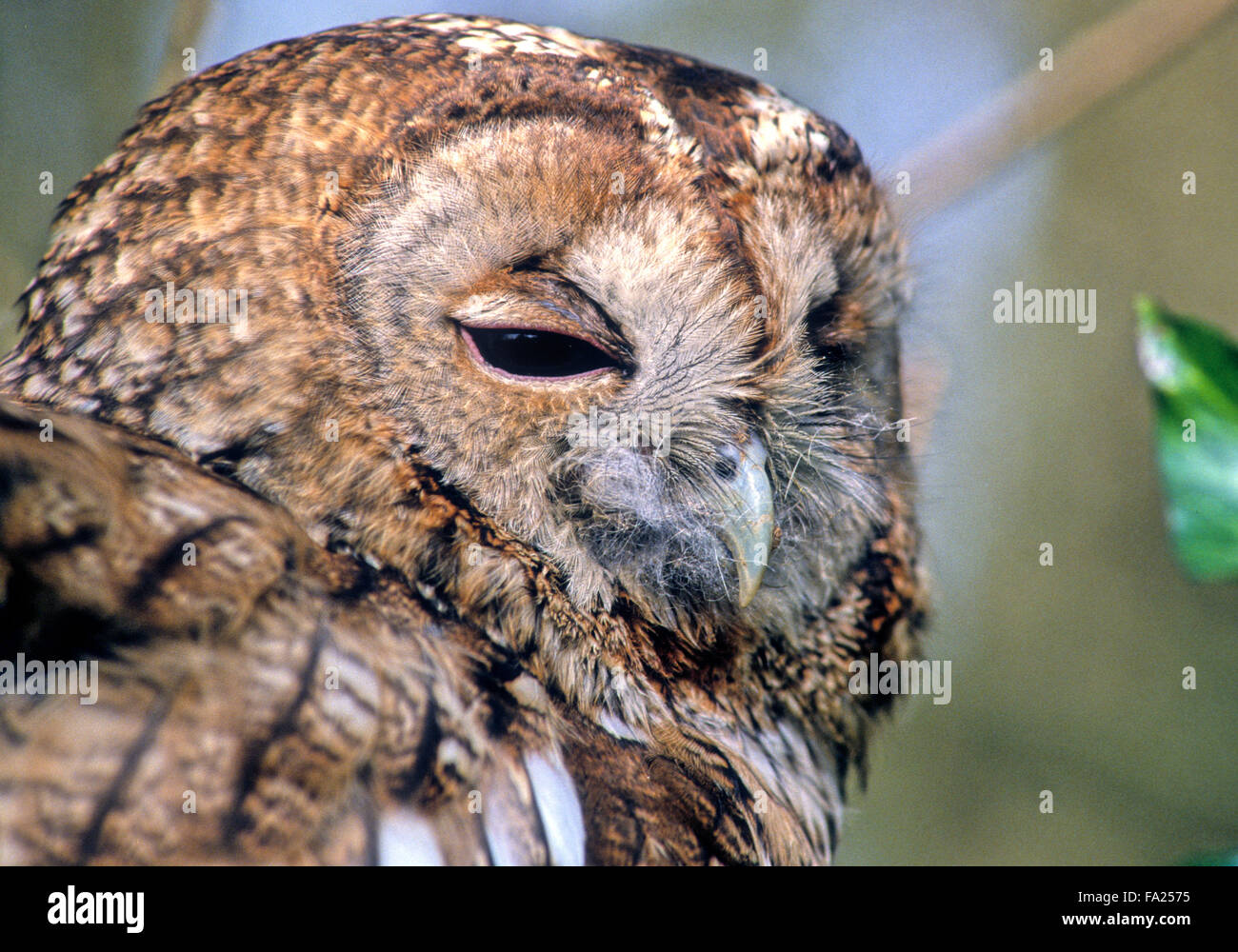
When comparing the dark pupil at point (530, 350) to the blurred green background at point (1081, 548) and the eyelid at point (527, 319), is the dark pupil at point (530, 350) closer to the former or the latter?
the eyelid at point (527, 319)

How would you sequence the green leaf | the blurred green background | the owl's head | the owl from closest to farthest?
the owl
the owl's head
the green leaf
the blurred green background

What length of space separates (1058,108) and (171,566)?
1.72 meters

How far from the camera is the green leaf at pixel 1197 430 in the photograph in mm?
1471

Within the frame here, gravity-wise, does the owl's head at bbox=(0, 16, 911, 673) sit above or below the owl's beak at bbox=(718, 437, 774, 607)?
above

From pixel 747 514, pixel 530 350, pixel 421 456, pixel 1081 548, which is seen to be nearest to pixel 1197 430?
pixel 747 514

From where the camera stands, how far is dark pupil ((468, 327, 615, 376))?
96 centimetres

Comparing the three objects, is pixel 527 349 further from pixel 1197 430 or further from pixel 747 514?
pixel 1197 430

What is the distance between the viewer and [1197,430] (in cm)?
148

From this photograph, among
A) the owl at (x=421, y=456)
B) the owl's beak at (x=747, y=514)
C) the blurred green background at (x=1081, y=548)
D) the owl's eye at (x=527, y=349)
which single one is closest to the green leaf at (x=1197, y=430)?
the owl at (x=421, y=456)

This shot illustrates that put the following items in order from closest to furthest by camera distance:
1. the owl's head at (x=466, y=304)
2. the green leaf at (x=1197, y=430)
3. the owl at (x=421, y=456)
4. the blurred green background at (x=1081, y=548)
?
the owl at (x=421, y=456), the owl's head at (x=466, y=304), the green leaf at (x=1197, y=430), the blurred green background at (x=1081, y=548)

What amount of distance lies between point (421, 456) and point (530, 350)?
171mm

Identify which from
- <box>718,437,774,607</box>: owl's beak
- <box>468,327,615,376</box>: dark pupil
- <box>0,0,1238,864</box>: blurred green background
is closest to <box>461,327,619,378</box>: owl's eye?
<box>468,327,615,376</box>: dark pupil

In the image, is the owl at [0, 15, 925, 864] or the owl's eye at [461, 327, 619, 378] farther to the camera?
the owl's eye at [461, 327, 619, 378]

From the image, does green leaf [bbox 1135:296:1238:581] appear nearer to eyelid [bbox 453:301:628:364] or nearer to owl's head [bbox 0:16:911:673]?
owl's head [bbox 0:16:911:673]
